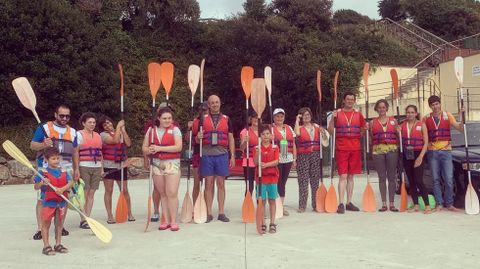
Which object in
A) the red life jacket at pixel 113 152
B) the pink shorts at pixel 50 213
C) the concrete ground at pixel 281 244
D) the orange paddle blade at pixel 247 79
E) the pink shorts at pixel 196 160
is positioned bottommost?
the concrete ground at pixel 281 244

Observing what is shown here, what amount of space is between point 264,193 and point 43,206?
8.17 ft

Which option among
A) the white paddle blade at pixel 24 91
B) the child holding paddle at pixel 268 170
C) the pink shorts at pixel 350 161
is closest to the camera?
the white paddle blade at pixel 24 91

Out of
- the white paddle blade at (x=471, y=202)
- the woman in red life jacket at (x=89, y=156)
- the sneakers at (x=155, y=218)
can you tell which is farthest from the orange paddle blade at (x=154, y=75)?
the white paddle blade at (x=471, y=202)

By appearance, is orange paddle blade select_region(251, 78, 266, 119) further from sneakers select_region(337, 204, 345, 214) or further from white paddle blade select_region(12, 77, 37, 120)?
white paddle blade select_region(12, 77, 37, 120)

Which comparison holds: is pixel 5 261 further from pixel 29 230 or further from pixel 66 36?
pixel 66 36

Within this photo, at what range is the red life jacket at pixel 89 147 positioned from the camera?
242 inches

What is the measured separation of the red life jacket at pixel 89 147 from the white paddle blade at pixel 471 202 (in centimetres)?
509

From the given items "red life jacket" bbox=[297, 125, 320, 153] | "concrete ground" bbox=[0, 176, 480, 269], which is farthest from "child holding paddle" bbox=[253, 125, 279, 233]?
"red life jacket" bbox=[297, 125, 320, 153]

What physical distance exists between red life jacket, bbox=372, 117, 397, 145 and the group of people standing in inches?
0.6

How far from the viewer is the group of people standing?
19.2 ft

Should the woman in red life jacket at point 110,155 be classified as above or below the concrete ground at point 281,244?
above

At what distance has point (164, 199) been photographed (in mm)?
5984

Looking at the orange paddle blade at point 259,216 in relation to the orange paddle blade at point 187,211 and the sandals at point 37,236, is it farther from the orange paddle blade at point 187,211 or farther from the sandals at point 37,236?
the sandals at point 37,236

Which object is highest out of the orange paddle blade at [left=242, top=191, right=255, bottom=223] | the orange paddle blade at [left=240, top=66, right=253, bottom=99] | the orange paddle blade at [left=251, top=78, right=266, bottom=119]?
the orange paddle blade at [left=240, top=66, right=253, bottom=99]
